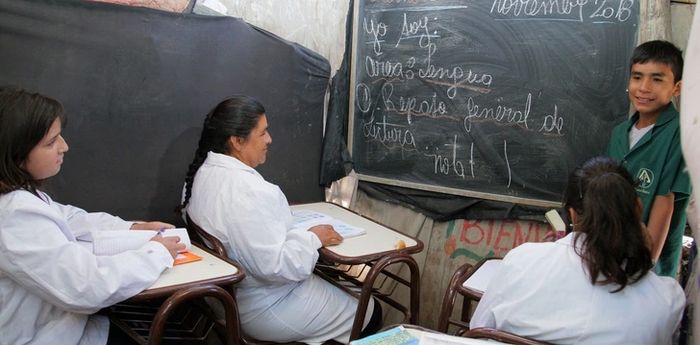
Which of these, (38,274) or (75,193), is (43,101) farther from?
(75,193)

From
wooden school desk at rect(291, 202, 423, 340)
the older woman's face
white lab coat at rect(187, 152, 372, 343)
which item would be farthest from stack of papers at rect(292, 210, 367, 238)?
the older woman's face

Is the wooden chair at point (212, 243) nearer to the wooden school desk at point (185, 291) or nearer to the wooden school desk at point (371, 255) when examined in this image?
the wooden school desk at point (185, 291)

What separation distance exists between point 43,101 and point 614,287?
1.61 m

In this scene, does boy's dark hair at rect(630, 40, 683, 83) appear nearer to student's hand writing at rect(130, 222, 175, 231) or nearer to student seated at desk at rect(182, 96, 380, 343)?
student seated at desk at rect(182, 96, 380, 343)

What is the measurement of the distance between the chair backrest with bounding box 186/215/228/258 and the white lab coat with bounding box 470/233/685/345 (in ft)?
3.41

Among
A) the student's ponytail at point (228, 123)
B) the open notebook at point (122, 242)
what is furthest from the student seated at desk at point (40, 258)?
the student's ponytail at point (228, 123)

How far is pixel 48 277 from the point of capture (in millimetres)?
1351

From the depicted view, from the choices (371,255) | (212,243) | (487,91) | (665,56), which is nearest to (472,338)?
(371,255)

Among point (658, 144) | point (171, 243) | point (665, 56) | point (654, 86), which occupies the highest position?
point (665, 56)

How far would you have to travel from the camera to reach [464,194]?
2908mm

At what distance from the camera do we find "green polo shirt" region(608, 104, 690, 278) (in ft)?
6.04

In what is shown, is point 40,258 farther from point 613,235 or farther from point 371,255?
point 613,235

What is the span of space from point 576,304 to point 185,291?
1.09 metres

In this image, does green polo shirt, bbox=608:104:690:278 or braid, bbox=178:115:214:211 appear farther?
braid, bbox=178:115:214:211
